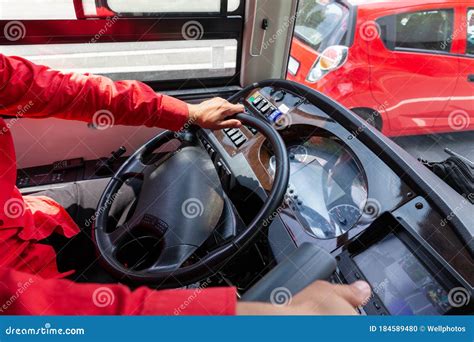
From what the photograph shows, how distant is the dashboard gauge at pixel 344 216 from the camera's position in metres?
1.12

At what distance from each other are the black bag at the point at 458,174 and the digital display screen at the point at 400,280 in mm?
496

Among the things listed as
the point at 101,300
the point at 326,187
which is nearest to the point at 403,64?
the point at 326,187

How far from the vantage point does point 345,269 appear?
1021mm

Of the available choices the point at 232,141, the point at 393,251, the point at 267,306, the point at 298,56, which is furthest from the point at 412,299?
the point at 298,56

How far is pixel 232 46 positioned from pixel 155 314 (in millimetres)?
1478

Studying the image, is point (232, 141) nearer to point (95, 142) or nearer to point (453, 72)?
point (95, 142)

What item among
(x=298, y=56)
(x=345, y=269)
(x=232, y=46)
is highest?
(x=232, y=46)

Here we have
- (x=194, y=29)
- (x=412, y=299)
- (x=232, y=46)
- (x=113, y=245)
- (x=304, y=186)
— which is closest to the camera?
(x=412, y=299)

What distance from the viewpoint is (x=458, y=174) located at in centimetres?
140

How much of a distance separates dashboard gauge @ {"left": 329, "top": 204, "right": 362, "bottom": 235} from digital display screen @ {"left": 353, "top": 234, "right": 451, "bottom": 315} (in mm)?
103

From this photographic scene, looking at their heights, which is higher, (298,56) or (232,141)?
(232,141)

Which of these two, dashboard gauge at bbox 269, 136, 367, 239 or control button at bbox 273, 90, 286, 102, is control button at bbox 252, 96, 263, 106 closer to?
control button at bbox 273, 90, 286, 102

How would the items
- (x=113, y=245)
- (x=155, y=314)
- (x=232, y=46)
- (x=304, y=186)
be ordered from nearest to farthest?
(x=155, y=314) → (x=113, y=245) → (x=304, y=186) → (x=232, y=46)

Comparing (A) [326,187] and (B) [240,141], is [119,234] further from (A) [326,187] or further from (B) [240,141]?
(A) [326,187]
